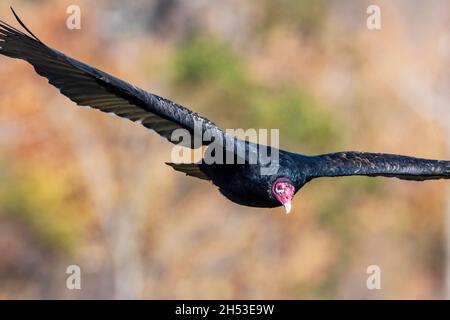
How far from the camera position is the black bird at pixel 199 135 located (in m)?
9.59

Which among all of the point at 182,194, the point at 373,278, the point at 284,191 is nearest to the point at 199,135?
the point at 284,191

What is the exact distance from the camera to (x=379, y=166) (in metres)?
10.9

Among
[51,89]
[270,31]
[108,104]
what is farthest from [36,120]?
[108,104]

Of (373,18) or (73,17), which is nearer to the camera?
(73,17)

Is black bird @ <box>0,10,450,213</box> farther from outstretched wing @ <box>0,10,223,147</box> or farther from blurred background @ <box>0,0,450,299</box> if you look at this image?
blurred background @ <box>0,0,450,299</box>

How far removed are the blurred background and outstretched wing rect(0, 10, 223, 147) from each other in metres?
16.9

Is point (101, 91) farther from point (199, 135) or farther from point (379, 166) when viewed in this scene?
point (379, 166)

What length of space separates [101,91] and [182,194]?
68.3 ft

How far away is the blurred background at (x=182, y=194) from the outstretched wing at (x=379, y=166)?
16925mm

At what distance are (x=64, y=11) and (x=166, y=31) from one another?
404 cm

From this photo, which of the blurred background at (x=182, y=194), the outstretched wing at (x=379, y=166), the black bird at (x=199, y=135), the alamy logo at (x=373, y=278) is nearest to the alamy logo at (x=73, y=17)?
the blurred background at (x=182, y=194)

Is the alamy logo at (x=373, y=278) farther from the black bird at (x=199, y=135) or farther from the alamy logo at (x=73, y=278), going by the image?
the black bird at (x=199, y=135)

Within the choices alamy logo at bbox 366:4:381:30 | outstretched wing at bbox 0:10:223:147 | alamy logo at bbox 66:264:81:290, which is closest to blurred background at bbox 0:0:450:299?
alamy logo at bbox 66:264:81:290

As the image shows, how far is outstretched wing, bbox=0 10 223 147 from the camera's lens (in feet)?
30.8
